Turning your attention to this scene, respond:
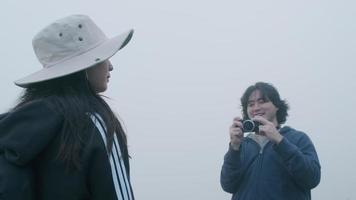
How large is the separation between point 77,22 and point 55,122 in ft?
0.95

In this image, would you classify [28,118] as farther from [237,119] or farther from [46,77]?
[237,119]

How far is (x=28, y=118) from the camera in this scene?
0.91 metres

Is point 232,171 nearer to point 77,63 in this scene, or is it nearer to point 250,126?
point 250,126

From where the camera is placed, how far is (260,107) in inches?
93.6

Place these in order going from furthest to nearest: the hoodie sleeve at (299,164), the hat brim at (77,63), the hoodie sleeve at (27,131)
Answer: the hoodie sleeve at (299,164), the hat brim at (77,63), the hoodie sleeve at (27,131)

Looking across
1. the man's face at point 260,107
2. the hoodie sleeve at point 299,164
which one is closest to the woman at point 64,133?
the hoodie sleeve at point 299,164

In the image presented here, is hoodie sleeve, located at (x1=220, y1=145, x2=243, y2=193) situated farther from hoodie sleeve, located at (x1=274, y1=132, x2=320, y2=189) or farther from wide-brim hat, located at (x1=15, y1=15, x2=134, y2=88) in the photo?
wide-brim hat, located at (x1=15, y1=15, x2=134, y2=88)

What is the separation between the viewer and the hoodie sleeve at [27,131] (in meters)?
0.87

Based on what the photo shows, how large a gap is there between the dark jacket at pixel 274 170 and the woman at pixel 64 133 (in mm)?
1256

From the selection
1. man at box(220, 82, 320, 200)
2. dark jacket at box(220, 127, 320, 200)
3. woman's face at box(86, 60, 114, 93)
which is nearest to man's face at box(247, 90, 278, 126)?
man at box(220, 82, 320, 200)

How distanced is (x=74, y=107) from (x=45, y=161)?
141mm

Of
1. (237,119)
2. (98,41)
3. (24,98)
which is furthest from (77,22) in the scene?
(237,119)

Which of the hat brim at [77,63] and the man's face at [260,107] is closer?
the hat brim at [77,63]

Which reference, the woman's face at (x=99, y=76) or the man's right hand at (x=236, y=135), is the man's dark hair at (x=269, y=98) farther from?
the woman's face at (x=99, y=76)
